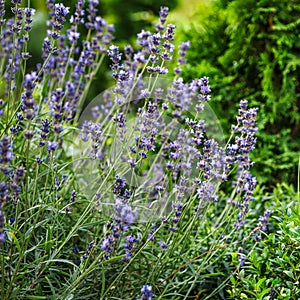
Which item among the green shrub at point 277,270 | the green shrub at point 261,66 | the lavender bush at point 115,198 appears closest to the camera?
the lavender bush at point 115,198

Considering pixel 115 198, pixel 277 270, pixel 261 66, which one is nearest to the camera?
pixel 115 198

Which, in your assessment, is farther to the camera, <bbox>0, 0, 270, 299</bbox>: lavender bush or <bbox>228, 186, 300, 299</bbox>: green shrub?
<bbox>228, 186, 300, 299</bbox>: green shrub

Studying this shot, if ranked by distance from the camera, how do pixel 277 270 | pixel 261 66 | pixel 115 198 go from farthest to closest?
pixel 261 66
pixel 277 270
pixel 115 198

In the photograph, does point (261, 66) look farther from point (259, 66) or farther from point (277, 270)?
point (277, 270)

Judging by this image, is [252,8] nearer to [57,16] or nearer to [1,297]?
[57,16]

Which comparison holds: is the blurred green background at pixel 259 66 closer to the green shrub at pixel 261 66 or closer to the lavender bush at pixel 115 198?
the green shrub at pixel 261 66

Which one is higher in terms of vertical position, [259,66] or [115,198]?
[259,66]

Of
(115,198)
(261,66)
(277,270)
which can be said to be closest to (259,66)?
(261,66)

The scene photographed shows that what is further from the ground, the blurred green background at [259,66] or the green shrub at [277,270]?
the blurred green background at [259,66]

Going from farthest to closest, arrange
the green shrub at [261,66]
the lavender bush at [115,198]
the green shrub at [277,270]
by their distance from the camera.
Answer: the green shrub at [261,66] → the green shrub at [277,270] → the lavender bush at [115,198]

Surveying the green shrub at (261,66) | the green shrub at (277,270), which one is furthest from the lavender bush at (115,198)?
the green shrub at (261,66)

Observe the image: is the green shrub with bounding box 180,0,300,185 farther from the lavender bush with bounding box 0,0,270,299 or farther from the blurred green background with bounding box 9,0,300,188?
the lavender bush with bounding box 0,0,270,299

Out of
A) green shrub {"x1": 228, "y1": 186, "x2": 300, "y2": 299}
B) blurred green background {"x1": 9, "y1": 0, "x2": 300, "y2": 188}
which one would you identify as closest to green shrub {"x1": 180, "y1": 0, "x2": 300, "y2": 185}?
blurred green background {"x1": 9, "y1": 0, "x2": 300, "y2": 188}

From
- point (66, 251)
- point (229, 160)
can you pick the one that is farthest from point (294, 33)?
point (66, 251)
